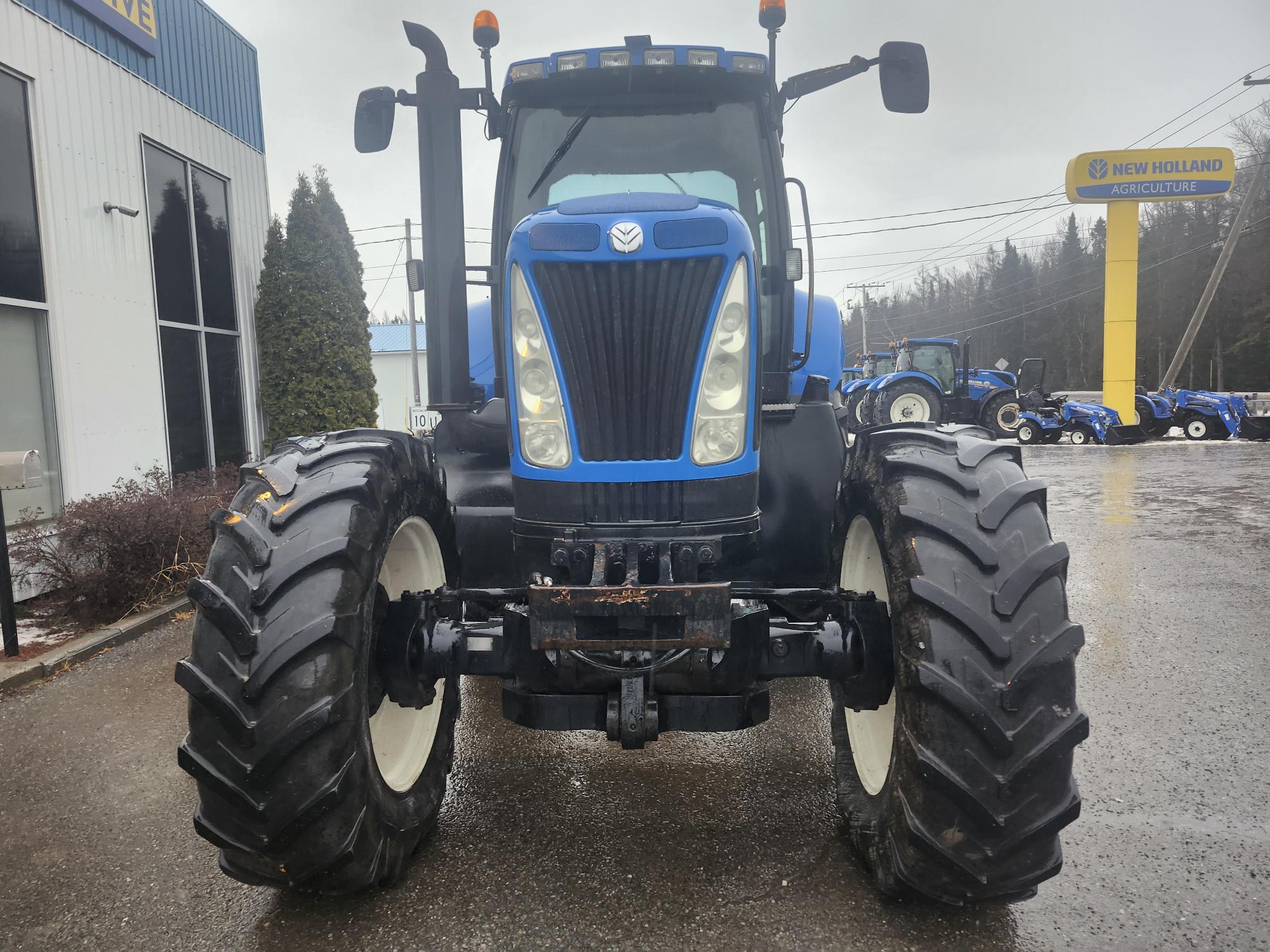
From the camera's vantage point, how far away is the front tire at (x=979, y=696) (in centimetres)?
207

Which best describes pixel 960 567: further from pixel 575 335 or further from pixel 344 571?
pixel 344 571

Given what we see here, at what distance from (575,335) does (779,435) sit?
113 cm

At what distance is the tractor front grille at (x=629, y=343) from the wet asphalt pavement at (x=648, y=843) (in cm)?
134

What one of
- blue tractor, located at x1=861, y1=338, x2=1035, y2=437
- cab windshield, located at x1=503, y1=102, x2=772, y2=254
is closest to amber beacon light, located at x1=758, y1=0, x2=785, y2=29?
cab windshield, located at x1=503, y1=102, x2=772, y2=254

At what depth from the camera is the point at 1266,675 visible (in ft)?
14.8

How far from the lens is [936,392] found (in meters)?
21.8

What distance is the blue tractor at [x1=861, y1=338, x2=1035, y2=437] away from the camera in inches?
853

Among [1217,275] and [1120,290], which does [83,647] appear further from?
[1217,275]

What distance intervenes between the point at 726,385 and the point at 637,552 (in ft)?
1.89

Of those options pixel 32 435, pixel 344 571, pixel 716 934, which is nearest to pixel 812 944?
pixel 716 934

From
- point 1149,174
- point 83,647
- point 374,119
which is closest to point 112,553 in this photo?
point 83,647

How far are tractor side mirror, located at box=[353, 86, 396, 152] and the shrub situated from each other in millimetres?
3537

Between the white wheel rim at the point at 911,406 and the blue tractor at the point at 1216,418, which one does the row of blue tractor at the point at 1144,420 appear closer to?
the blue tractor at the point at 1216,418

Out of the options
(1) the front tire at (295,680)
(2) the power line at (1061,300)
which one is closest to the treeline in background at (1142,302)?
(2) the power line at (1061,300)
